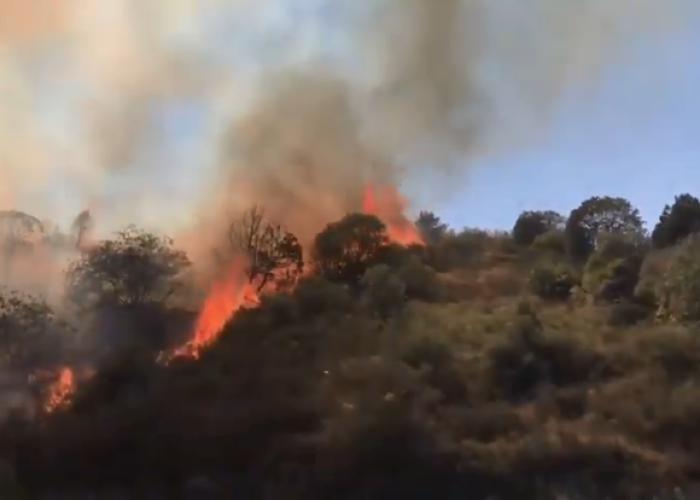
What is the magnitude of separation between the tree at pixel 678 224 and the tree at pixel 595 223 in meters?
3.06

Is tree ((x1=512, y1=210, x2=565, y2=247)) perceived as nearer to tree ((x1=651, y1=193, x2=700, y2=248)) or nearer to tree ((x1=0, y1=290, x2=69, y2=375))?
tree ((x1=651, y1=193, x2=700, y2=248))

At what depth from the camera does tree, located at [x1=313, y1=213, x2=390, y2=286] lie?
238 feet

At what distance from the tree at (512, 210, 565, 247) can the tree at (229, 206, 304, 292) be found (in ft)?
138

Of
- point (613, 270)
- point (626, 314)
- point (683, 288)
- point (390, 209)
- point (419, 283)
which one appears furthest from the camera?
point (390, 209)

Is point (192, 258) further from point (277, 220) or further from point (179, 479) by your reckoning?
point (179, 479)

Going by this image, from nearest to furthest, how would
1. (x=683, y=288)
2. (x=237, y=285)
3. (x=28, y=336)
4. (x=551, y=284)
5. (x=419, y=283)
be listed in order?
(x=28, y=336), (x=683, y=288), (x=237, y=285), (x=419, y=283), (x=551, y=284)

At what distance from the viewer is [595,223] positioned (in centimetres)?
9544

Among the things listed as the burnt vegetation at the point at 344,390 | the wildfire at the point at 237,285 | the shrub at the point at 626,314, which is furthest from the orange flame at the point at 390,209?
the shrub at the point at 626,314

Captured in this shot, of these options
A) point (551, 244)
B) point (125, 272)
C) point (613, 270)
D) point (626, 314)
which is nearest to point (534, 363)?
point (626, 314)

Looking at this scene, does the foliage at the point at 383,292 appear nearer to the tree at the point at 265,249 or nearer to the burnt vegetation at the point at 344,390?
the burnt vegetation at the point at 344,390

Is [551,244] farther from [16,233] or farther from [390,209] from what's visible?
[16,233]

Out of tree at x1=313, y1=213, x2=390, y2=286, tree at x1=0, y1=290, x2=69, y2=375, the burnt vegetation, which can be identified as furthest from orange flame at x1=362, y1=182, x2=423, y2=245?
tree at x1=0, y1=290, x2=69, y2=375

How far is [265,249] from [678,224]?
3927 cm

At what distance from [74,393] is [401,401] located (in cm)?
1728
